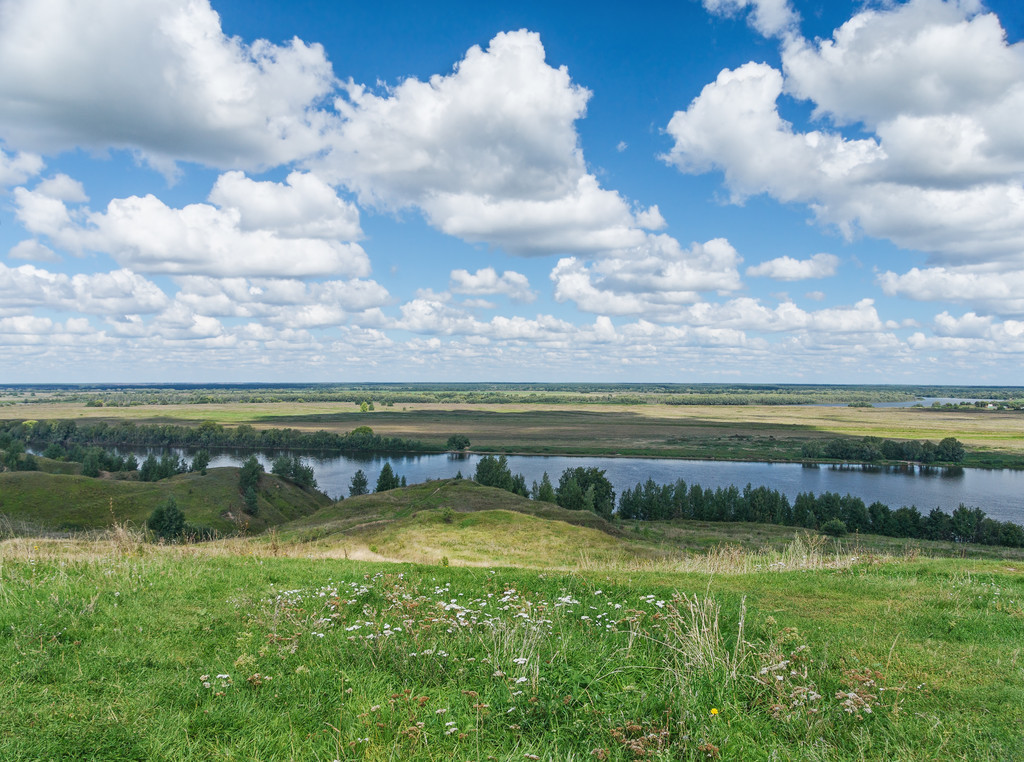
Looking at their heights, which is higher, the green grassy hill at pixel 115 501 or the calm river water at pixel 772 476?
the green grassy hill at pixel 115 501

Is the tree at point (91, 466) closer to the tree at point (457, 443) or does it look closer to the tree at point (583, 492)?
the tree at point (583, 492)

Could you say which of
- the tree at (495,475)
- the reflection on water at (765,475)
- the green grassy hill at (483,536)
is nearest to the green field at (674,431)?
the reflection on water at (765,475)

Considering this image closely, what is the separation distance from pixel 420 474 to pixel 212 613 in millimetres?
98144

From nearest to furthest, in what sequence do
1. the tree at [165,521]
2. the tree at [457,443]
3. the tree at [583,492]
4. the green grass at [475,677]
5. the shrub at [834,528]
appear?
1. the green grass at [475,677]
2. the tree at [165,521]
3. the shrub at [834,528]
4. the tree at [583,492]
5. the tree at [457,443]

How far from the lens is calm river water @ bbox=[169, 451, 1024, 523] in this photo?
8394 centimetres

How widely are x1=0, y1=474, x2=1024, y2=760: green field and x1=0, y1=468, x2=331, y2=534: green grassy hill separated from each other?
162 ft

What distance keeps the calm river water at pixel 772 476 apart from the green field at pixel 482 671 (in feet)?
270

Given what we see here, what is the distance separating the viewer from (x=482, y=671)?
578 cm

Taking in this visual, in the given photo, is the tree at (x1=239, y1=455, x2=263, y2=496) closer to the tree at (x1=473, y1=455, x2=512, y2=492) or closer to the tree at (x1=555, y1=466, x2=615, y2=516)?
the tree at (x1=473, y1=455, x2=512, y2=492)

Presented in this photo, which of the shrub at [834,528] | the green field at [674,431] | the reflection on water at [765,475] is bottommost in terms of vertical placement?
the reflection on water at [765,475]

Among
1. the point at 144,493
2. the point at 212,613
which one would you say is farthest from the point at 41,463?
the point at 212,613

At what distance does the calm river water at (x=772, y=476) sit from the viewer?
8394cm

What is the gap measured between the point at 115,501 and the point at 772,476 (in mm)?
101455

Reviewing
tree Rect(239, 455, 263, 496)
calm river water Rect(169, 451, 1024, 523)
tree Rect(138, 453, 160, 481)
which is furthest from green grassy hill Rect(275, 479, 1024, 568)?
tree Rect(138, 453, 160, 481)
